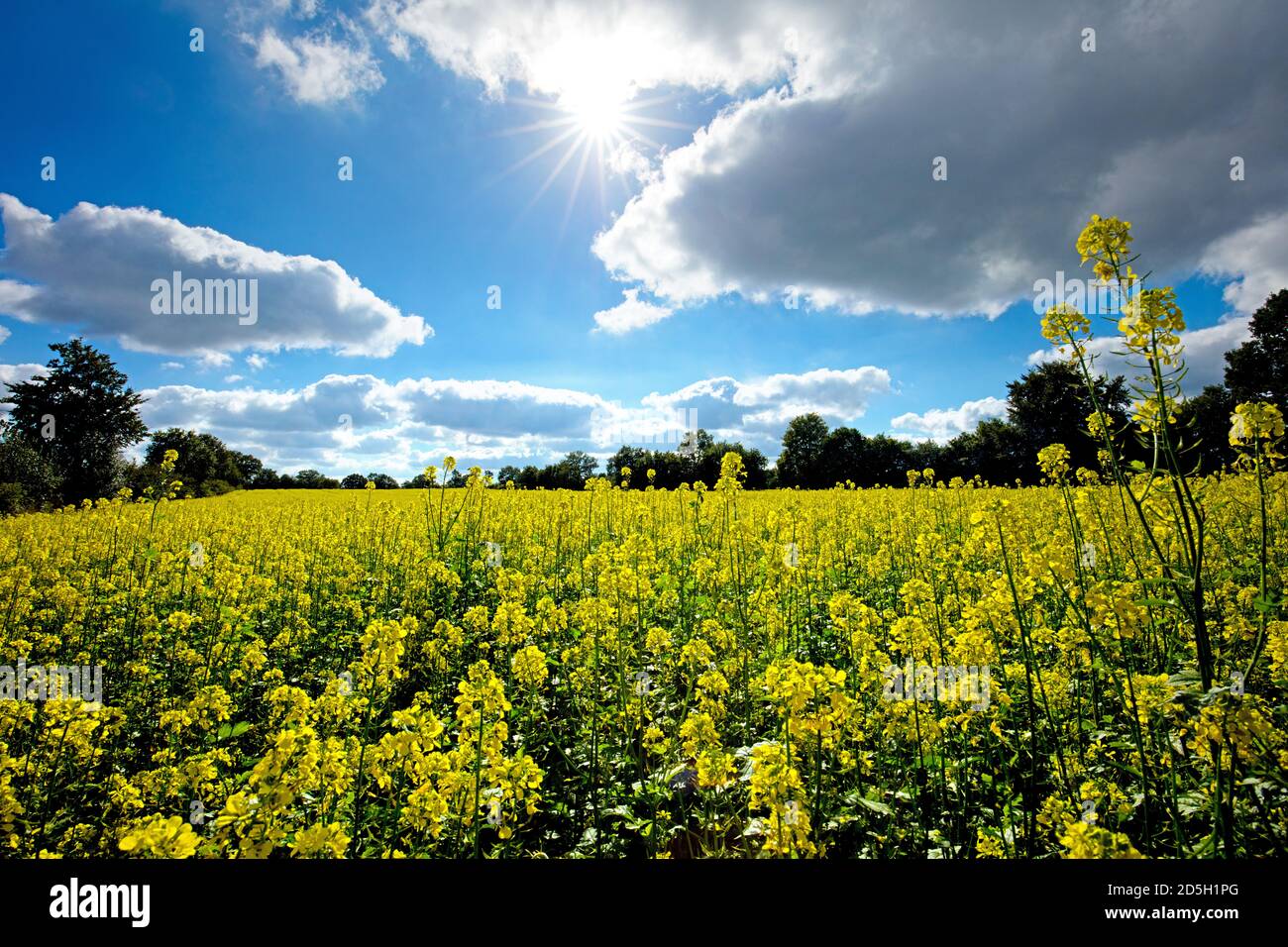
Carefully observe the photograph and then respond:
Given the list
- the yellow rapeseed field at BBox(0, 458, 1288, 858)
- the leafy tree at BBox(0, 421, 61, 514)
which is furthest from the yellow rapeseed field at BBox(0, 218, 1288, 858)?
the leafy tree at BBox(0, 421, 61, 514)

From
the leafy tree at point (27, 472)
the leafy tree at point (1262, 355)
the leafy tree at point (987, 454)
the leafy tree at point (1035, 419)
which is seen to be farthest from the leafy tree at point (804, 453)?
the leafy tree at point (27, 472)

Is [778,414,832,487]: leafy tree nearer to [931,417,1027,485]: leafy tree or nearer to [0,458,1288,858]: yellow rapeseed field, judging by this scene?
[931,417,1027,485]: leafy tree

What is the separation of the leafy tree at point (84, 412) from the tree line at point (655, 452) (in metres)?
0.08

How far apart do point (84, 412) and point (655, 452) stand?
163ft

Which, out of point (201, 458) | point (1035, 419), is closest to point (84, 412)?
point (201, 458)

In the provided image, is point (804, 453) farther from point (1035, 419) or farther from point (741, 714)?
point (741, 714)

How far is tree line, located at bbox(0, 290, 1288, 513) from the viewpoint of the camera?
96.5 ft

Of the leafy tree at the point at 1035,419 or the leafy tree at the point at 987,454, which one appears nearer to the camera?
the leafy tree at the point at 1035,419

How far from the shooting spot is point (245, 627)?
6789 mm

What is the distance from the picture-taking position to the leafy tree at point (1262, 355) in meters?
34.8

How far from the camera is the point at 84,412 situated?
40875 mm

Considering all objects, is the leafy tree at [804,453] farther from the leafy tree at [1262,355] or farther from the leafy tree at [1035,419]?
the leafy tree at [1262,355]

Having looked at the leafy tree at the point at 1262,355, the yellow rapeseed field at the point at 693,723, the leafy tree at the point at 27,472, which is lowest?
the yellow rapeseed field at the point at 693,723
